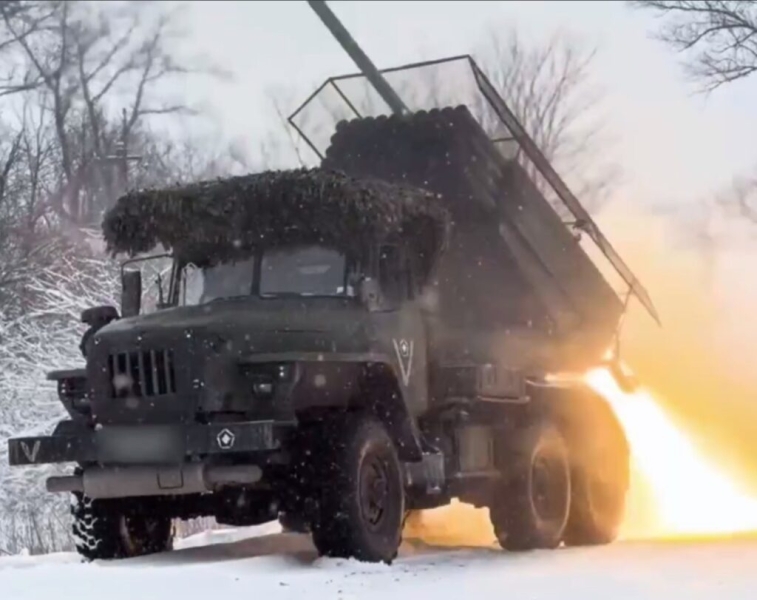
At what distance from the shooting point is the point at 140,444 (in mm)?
11141

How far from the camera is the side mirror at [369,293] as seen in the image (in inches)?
480

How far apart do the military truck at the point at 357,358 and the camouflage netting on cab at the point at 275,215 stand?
0.02 meters

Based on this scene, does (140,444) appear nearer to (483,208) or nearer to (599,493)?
(483,208)

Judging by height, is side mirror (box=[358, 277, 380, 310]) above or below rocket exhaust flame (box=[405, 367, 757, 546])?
above

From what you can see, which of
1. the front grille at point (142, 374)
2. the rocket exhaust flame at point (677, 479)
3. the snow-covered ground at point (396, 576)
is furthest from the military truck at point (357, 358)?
the rocket exhaust flame at point (677, 479)

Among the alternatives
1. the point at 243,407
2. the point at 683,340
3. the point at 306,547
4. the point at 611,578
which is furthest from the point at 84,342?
the point at 683,340

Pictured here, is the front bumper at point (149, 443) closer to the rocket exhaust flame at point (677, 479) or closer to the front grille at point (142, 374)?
the front grille at point (142, 374)

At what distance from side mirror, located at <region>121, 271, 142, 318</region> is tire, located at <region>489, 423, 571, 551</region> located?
3.43 m

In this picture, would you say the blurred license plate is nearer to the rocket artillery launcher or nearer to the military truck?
the military truck

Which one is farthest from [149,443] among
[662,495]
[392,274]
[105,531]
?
[662,495]

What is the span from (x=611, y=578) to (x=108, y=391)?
3.78 metres

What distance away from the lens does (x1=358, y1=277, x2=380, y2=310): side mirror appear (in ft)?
40.0

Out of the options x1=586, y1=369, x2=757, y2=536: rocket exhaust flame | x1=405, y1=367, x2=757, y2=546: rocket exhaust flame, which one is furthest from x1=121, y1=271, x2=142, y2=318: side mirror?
x1=586, y1=369, x2=757, y2=536: rocket exhaust flame

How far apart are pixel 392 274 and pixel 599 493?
4131 mm
